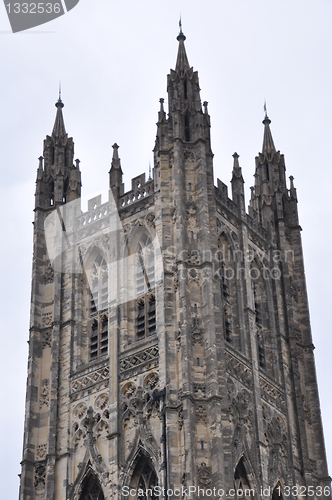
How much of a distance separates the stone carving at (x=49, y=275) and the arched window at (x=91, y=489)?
1108 cm

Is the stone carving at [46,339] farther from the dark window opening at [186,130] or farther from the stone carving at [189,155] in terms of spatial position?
the dark window opening at [186,130]

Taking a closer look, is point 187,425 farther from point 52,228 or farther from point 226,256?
point 52,228

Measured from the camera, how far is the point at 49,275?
208 ft

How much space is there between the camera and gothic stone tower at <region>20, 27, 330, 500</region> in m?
54.3

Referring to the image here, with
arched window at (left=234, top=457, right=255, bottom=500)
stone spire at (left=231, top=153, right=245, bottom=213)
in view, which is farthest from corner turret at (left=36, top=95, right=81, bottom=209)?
arched window at (left=234, top=457, right=255, bottom=500)

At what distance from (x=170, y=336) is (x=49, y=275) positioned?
32.9ft

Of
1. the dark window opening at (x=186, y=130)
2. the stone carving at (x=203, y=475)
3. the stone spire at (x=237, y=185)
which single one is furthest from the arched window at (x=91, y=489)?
the dark window opening at (x=186, y=130)

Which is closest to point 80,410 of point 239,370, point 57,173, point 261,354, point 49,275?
point 239,370

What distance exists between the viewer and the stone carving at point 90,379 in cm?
5806

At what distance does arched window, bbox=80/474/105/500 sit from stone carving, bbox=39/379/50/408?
190 inches

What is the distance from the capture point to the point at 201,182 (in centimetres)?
5962

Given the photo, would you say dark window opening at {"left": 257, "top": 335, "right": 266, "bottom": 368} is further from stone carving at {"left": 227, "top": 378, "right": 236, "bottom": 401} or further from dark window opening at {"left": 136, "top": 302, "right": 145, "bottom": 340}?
dark window opening at {"left": 136, "top": 302, "right": 145, "bottom": 340}

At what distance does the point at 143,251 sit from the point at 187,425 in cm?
1102

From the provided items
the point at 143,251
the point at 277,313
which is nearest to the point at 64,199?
the point at 143,251
